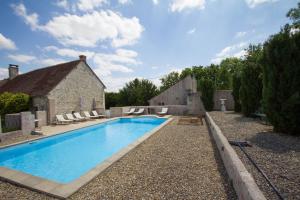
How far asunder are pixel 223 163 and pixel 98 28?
39.0 ft

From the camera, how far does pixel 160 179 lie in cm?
364

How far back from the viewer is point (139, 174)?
393 cm

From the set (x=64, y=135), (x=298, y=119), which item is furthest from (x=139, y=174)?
(x=64, y=135)

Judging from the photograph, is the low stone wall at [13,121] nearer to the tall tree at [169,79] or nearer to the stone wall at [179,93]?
the stone wall at [179,93]

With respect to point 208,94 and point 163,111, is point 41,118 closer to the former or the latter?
point 163,111

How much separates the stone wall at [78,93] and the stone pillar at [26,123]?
170 inches

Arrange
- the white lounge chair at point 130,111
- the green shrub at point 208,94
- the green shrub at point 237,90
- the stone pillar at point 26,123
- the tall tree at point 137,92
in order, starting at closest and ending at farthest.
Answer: the stone pillar at point 26,123, the green shrub at point 237,90, the green shrub at point 208,94, the white lounge chair at point 130,111, the tall tree at point 137,92

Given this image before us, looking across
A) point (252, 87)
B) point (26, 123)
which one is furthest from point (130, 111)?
point (252, 87)

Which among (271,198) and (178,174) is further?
(178,174)

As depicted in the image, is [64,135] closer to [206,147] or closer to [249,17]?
[206,147]

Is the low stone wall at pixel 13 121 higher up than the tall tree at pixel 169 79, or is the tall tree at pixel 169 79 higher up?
the tall tree at pixel 169 79

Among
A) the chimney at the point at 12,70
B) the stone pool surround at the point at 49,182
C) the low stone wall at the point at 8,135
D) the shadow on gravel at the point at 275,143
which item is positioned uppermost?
the chimney at the point at 12,70

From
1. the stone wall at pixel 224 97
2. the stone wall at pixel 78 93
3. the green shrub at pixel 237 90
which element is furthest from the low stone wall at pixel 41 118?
the stone wall at pixel 224 97

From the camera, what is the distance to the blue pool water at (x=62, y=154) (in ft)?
18.9
